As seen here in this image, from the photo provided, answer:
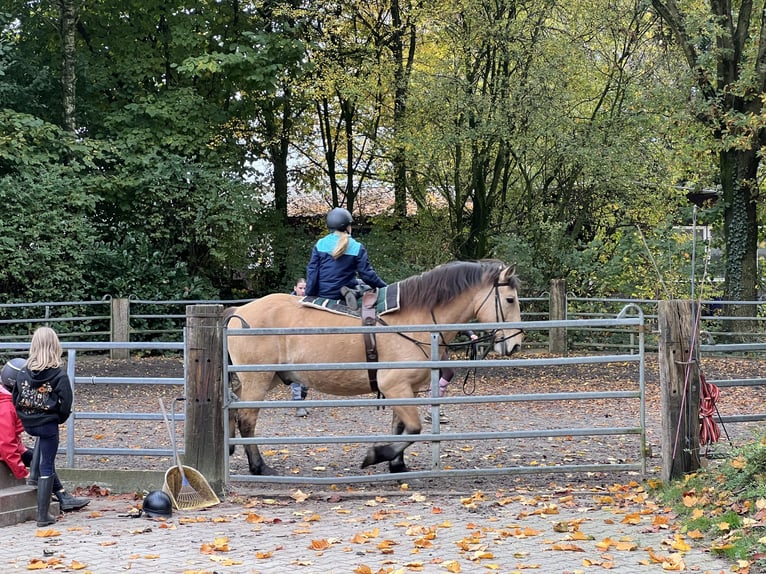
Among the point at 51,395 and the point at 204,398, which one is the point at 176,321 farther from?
the point at 51,395

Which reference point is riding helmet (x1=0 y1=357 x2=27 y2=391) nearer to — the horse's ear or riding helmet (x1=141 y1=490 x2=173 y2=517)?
riding helmet (x1=141 y1=490 x2=173 y2=517)

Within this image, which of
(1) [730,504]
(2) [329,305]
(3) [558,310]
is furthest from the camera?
(3) [558,310]

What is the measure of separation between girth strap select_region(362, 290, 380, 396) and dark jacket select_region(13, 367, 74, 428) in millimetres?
2540

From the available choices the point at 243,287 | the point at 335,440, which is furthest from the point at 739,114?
the point at 335,440

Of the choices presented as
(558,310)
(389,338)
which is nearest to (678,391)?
(389,338)

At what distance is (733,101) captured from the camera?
64.2 ft

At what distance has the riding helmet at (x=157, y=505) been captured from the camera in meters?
6.80

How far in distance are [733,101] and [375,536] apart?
1629 centimetres

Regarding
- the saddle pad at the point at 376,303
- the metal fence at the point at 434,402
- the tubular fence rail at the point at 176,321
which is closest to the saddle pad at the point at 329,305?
the saddle pad at the point at 376,303

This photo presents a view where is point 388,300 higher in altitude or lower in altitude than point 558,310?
higher

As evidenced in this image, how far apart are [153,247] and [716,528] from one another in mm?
17522

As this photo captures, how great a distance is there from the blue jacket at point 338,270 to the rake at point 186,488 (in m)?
2.00

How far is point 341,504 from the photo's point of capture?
7262mm

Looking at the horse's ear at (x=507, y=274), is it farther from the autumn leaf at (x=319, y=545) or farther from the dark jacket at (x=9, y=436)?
the dark jacket at (x=9, y=436)
